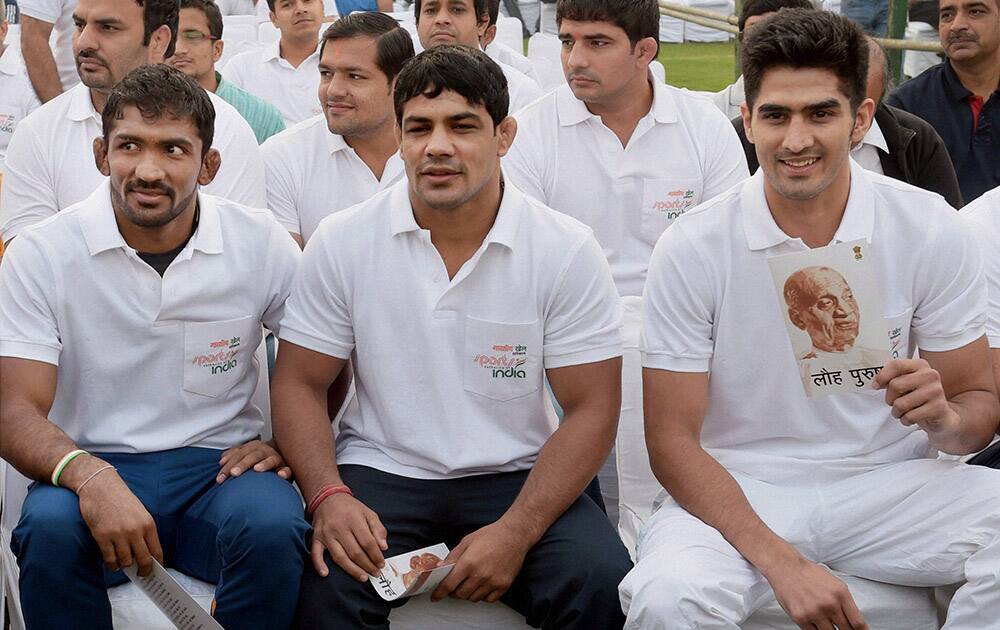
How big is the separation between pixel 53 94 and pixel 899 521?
15.6ft

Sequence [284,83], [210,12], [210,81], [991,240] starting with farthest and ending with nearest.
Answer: [284,83] → [210,12] → [210,81] → [991,240]

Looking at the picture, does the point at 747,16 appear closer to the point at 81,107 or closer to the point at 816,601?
the point at 81,107

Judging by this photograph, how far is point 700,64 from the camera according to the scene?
16.8 meters

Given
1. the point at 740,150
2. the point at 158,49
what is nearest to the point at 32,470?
the point at 158,49

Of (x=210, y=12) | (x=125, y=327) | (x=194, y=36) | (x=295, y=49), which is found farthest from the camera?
(x=295, y=49)

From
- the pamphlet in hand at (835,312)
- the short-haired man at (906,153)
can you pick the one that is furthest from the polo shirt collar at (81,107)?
the short-haired man at (906,153)

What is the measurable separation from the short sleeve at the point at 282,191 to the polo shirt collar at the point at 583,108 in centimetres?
97

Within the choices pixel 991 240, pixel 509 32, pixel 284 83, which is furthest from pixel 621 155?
pixel 509 32

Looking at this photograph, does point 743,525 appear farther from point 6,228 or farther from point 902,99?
point 902,99

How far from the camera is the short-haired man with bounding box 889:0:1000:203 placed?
5543mm

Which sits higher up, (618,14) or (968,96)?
(618,14)

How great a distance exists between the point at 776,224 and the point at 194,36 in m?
3.43

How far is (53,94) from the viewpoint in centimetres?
652

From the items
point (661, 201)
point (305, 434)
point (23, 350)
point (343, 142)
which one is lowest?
point (305, 434)
